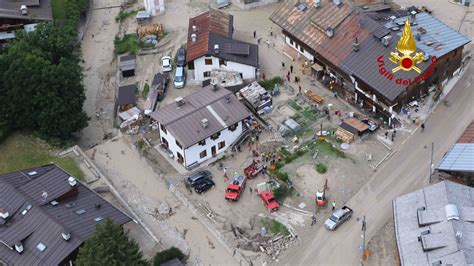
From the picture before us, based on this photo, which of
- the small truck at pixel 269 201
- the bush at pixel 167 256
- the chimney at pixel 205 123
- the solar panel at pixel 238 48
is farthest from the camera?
the solar panel at pixel 238 48

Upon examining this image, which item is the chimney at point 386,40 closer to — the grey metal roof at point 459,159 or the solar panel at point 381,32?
the solar panel at point 381,32

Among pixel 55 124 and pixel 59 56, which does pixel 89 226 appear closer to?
pixel 55 124

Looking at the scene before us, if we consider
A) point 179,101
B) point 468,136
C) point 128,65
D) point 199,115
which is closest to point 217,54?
point 179,101

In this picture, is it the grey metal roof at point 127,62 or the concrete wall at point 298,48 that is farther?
the grey metal roof at point 127,62

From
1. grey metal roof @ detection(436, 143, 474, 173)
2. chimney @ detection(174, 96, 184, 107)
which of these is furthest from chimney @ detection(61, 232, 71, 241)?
grey metal roof @ detection(436, 143, 474, 173)

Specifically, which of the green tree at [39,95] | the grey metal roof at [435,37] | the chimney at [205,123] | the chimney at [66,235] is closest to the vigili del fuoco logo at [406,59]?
the grey metal roof at [435,37]

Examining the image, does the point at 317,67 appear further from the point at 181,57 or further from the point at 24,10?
the point at 24,10
